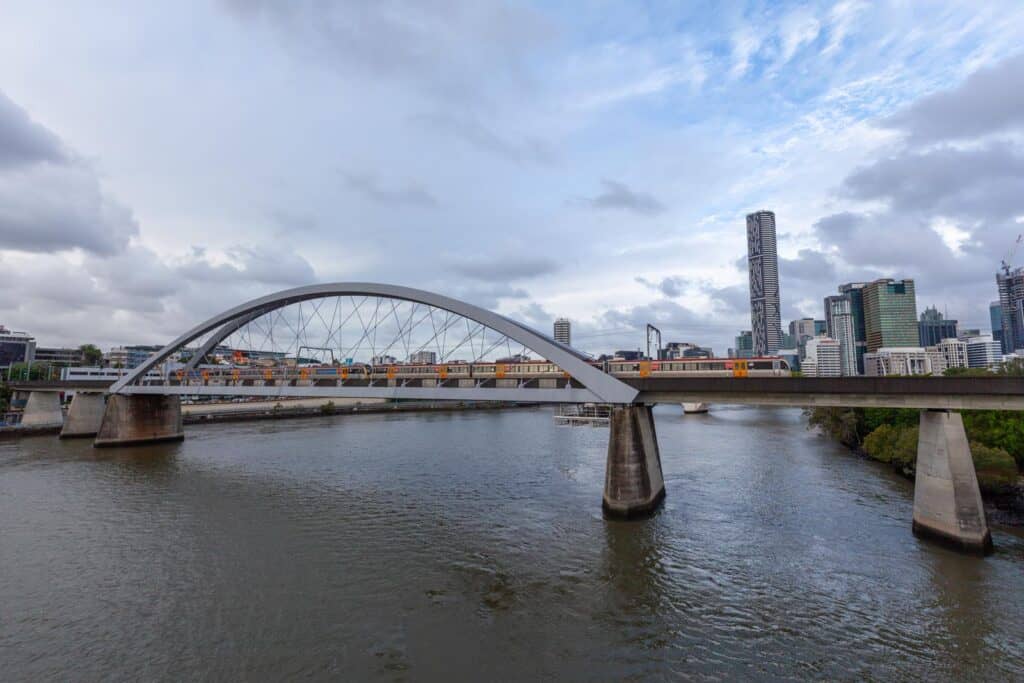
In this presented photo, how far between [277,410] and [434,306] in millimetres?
64315

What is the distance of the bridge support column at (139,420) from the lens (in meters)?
47.8

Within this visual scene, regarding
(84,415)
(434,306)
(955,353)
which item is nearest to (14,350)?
(84,415)

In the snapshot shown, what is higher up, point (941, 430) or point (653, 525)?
point (941, 430)

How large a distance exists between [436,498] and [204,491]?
1467 cm

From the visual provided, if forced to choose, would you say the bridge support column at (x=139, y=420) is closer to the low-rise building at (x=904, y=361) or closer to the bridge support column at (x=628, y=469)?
the bridge support column at (x=628, y=469)

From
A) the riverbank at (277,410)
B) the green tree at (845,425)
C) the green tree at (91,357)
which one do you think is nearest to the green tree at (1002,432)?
the green tree at (845,425)

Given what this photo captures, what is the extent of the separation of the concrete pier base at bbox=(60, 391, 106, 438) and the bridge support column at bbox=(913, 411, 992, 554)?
7189 centimetres

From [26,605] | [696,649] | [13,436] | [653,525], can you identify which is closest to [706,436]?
[653,525]

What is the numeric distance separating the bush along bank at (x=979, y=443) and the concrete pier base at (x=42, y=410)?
85772 mm

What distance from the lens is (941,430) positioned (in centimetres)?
1920

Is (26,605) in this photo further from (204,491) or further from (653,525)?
(653,525)

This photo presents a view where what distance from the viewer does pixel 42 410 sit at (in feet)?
203

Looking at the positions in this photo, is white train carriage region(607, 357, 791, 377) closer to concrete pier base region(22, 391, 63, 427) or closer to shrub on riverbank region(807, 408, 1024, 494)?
shrub on riverbank region(807, 408, 1024, 494)

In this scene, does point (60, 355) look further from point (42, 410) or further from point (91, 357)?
point (42, 410)
